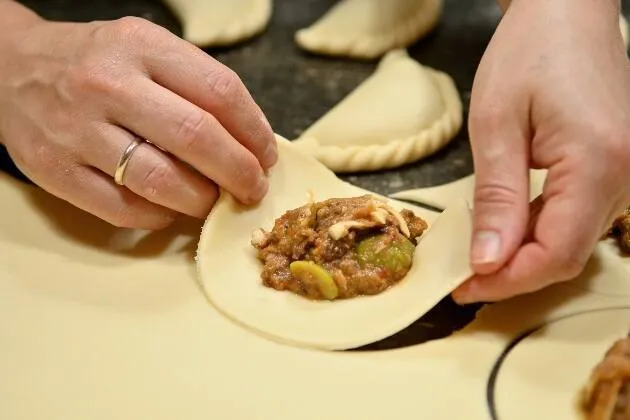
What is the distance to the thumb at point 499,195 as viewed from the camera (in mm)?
1225

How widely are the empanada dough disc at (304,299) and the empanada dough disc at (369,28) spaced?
778mm

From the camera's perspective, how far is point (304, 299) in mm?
1389

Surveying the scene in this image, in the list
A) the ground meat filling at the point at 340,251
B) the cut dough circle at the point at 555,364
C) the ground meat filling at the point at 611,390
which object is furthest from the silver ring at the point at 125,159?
the ground meat filling at the point at 611,390

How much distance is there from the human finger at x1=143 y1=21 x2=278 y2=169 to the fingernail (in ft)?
1.54

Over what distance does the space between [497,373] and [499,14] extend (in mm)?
1474

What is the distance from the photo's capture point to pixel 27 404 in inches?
48.0

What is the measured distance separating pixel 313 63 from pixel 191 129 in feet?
2.97

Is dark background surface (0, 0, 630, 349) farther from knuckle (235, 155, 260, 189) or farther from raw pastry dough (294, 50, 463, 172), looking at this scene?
knuckle (235, 155, 260, 189)

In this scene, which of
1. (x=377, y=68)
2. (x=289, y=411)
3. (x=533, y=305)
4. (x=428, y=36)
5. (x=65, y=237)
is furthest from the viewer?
(x=428, y=36)

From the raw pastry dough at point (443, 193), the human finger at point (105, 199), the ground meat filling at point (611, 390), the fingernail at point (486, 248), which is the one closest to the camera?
the ground meat filling at point (611, 390)

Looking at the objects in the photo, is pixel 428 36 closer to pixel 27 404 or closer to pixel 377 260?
pixel 377 260

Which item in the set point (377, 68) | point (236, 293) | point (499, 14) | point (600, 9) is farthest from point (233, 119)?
point (499, 14)

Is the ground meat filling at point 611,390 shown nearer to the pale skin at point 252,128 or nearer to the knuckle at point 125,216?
the pale skin at point 252,128

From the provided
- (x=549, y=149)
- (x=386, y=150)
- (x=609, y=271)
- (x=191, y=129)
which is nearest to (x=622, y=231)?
(x=609, y=271)
